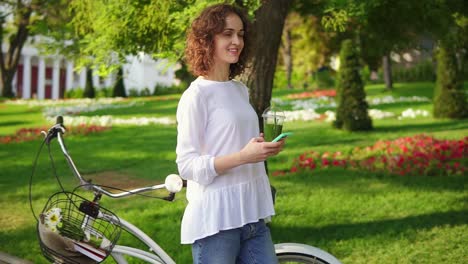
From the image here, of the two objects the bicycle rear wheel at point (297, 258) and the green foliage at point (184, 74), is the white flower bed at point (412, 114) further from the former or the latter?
the bicycle rear wheel at point (297, 258)

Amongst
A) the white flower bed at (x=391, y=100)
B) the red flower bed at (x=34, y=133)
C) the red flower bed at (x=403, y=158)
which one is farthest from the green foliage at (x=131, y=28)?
the white flower bed at (x=391, y=100)

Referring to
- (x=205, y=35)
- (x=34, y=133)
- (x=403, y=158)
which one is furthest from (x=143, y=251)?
(x=34, y=133)

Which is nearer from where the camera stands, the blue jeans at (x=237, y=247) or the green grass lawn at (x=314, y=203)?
the blue jeans at (x=237, y=247)

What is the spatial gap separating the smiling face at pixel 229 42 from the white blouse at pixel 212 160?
0.11m

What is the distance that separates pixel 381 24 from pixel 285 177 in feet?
9.44

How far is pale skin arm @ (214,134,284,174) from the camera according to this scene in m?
2.52

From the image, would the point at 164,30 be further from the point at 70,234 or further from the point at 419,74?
the point at 419,74

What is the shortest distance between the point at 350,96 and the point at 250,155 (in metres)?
12.1

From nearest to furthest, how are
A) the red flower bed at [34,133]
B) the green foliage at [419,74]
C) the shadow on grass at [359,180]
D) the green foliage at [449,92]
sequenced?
the shadow on grass at [359,180] → the red flower bed at [34,133] → the green foliage at [449,92] → the green foliage at [419,74]

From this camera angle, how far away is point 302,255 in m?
3.14

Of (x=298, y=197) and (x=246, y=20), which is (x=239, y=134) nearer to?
(x=246, y=20)

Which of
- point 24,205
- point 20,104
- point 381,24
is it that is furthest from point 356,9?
point 20,104

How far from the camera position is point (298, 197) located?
8008 mm

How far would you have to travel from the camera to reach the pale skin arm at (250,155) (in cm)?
252
